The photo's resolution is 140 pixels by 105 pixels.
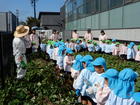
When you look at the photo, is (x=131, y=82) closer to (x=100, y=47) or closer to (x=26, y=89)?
(x=26, y=89)

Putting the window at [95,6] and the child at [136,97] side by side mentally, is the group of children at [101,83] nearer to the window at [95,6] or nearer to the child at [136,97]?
the child at [136,97]

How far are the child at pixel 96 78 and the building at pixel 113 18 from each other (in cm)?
896

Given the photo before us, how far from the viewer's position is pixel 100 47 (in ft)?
61.4

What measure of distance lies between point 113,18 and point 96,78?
13101 mm

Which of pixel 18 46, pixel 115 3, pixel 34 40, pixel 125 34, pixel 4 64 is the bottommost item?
pixel 4 64

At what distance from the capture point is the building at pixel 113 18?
48.4ft

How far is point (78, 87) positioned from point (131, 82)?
6.80 ft

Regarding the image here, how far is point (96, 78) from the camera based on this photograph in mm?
5707

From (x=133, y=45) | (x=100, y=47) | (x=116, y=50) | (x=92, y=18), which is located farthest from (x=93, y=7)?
(x=133, y=45)

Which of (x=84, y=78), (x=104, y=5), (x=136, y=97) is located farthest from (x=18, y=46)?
(x=104, y=5)

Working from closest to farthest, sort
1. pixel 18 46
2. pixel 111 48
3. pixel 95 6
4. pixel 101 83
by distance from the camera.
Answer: pixel 101 83 → pixel 18 46 → pixel 111 48 → pixel 95 6

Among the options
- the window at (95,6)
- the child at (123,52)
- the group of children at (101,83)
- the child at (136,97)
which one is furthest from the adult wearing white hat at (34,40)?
the child at (136,97)

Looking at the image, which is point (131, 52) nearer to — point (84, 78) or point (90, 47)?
point (90, 47)

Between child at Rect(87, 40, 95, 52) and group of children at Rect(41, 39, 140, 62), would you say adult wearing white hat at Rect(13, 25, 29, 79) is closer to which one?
group of children at Rect(41, 39, 140, 62)
